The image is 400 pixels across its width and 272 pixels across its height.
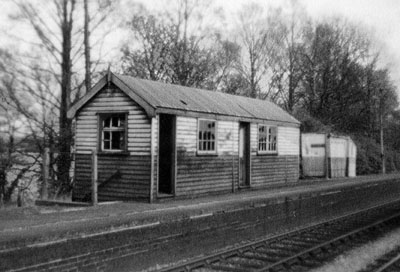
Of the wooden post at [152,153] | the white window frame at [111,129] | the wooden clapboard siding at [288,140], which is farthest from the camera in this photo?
the wooden clapboard siding at [288,140]

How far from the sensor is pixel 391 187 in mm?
25422

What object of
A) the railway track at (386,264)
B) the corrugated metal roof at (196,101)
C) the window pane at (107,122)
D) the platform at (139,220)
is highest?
the corrugated metal roof at (196,101)

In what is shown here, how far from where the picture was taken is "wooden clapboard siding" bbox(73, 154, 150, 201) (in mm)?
14484

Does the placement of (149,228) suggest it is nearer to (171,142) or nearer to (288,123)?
(171,142)

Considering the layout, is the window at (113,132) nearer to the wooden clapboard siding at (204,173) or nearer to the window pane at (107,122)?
the window pane at (107,122)

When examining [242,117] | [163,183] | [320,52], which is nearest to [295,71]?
[320,52]

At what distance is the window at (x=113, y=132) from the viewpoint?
15148mm

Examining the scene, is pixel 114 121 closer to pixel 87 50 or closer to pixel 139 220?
pixel 139 220

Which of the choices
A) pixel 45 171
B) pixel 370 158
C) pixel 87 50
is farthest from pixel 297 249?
pixel 370 158

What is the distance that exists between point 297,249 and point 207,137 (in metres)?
7.10

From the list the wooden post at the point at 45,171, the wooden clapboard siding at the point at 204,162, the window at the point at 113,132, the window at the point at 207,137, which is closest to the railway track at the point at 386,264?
the wooden clapboard siding at the point at 204,162

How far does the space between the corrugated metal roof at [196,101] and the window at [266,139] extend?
0.45 m

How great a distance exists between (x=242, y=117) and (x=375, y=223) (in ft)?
21.9

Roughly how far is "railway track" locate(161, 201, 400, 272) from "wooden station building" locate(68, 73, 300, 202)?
4.52m
